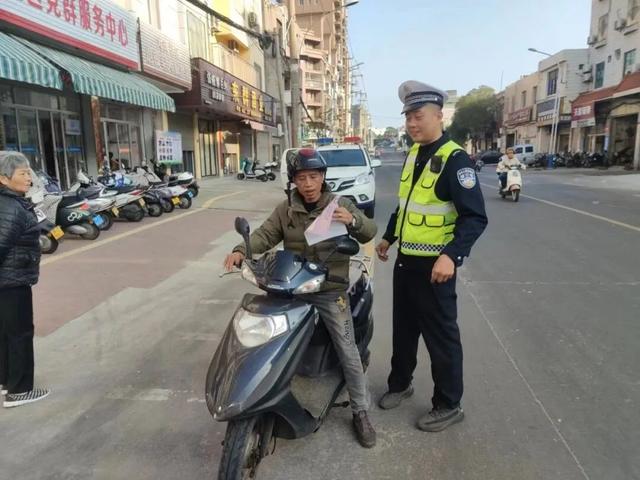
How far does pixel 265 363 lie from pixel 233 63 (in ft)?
87.9

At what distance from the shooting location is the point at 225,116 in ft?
83.0

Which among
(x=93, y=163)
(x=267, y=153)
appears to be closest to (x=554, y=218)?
(x=93, y=163)

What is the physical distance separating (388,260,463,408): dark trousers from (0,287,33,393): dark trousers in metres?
2.39

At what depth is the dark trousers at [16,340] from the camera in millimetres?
3035

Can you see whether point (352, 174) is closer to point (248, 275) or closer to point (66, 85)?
point (66, 85)

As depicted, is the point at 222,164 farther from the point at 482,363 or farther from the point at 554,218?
the point at 482,363

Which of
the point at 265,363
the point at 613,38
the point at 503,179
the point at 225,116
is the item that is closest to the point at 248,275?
the point at 265,363

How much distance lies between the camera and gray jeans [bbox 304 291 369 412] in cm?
254

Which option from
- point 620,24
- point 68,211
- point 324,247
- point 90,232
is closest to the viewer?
point 324,247

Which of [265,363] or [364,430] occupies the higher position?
[265,363]

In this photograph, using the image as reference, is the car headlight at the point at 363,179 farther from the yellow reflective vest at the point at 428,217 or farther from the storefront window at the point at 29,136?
the storefront window at the point at 29,136

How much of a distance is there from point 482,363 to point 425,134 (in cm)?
192

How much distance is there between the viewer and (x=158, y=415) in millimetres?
3027

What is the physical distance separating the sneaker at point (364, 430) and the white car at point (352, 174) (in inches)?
282
